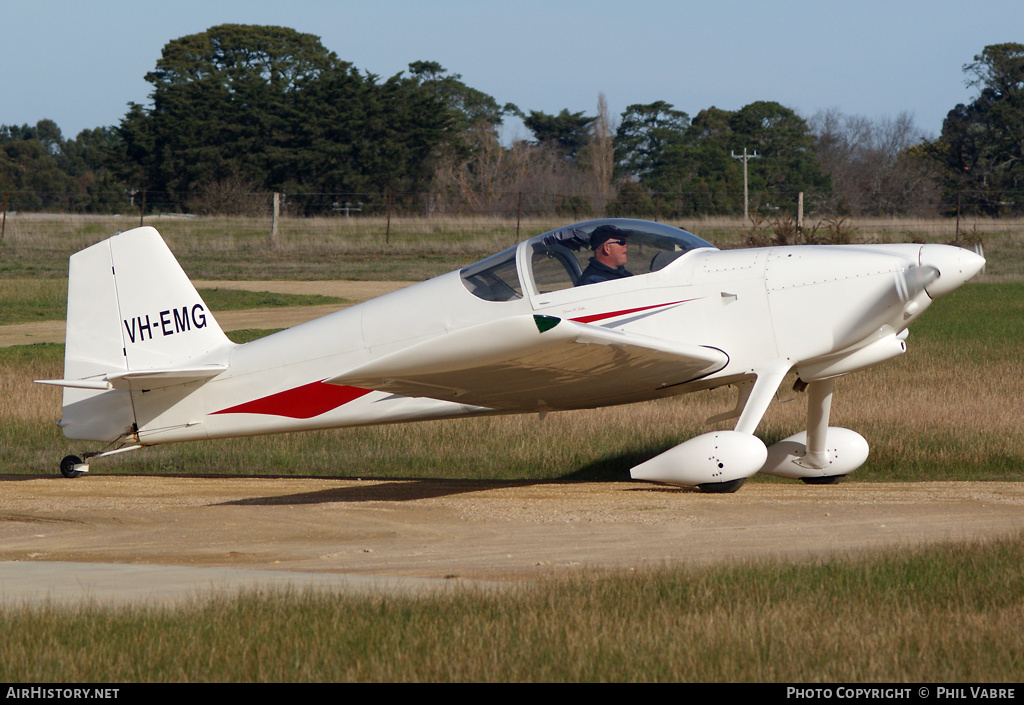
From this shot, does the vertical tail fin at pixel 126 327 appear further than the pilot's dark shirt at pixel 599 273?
Yes

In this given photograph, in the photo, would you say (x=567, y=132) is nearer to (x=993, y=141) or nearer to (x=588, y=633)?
(x=993, y=141)

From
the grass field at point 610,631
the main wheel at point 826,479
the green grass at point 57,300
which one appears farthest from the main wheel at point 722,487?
the green grass at point 57,300

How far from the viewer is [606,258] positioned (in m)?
8.52

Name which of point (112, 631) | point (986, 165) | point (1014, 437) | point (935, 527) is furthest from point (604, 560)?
point (986, 165)

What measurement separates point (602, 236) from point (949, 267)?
8.82ft

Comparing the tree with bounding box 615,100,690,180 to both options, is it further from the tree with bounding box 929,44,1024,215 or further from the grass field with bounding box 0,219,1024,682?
the grass field with bounding box 0,219,1024,682

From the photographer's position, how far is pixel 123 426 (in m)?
9.80

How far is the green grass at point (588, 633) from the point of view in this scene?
4.09 m

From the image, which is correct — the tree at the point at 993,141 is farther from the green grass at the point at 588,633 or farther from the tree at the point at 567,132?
the green grass at the point at 588,633

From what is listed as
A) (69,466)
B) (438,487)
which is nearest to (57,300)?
(69,466)

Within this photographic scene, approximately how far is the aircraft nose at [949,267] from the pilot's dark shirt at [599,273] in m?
2.32

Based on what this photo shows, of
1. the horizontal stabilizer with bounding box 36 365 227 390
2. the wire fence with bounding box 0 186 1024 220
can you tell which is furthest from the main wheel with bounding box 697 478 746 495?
the wire fence with bounding box 0 186 1024 220

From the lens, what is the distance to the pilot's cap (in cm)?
849

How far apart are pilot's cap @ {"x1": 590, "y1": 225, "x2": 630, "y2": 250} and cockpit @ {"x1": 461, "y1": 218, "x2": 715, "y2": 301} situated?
0.09ft
